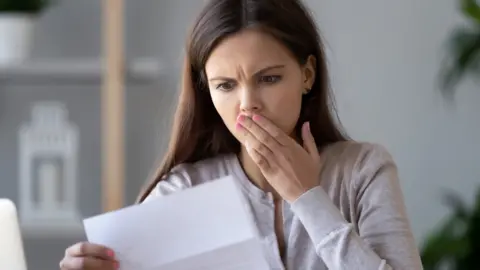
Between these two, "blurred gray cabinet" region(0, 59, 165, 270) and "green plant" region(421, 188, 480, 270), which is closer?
"green plant" region(421, 188, 480, 270)

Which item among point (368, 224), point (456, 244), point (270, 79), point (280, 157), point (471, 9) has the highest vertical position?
point (471, 9)

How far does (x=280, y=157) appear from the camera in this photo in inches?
45.4

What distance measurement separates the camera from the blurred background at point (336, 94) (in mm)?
2475

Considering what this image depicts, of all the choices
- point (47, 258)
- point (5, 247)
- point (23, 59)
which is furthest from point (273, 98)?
point (47, 258)

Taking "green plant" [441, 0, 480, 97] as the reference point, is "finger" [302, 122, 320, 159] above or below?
below

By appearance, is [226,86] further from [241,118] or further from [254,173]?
[254,173]

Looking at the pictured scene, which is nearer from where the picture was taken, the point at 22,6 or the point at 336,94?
the point at 22,6

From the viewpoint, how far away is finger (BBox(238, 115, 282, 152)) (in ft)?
3.77

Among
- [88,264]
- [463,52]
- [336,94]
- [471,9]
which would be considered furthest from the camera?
[336,94]

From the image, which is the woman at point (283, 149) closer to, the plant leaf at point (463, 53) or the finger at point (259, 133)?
the finger at point (259, 133)

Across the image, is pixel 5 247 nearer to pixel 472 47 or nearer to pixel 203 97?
pixel 203 97

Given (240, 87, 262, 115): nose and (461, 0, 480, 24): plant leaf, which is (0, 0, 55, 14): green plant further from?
(240, 87, 262, 115): nose

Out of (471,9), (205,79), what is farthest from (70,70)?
(205,79)

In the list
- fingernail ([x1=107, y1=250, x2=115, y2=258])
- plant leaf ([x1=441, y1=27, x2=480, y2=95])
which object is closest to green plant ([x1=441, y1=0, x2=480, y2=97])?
plant leaf ([x1=441, y1=27, x2=480, y2=95])
